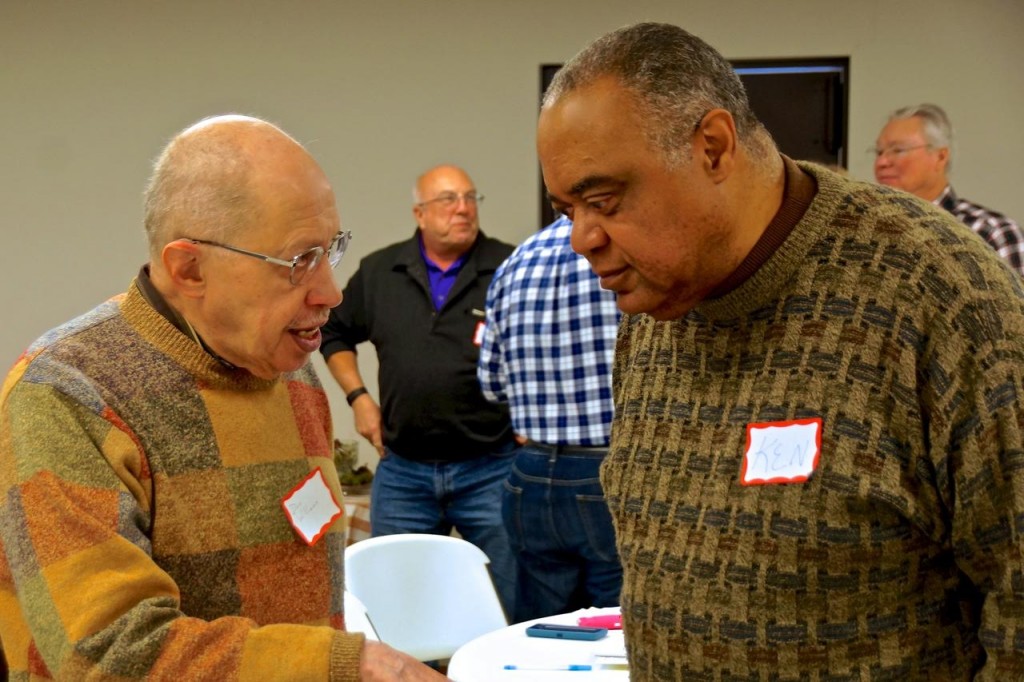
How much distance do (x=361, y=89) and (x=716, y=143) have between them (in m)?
4.95

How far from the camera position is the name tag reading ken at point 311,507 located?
158 cm

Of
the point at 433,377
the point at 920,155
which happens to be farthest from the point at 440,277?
the point at 920,155

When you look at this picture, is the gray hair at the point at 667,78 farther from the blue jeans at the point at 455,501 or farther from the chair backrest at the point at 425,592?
the blue jeans at the point at 455,501

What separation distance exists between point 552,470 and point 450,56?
3339 millimetres

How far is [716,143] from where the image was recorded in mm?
1292

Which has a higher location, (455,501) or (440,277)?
(440,277)

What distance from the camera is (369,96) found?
236 inches

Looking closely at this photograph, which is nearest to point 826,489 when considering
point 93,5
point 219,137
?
point 219,137

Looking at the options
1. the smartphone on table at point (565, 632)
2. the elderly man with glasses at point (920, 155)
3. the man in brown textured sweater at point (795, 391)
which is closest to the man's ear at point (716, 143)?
the man in brown textured sweater at point (795, 391)

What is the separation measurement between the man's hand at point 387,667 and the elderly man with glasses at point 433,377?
2.56m

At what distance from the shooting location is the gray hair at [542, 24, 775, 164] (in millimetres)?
1271

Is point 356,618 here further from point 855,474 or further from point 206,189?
point 855,474

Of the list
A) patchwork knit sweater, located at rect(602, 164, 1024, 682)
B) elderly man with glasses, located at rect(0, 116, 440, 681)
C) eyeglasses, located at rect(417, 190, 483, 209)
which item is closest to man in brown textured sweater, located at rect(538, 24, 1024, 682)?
patchwork knit sweater, located at rect(602, 164, 1024, 682)

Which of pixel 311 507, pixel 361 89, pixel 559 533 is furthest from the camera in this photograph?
pixel 361 89
